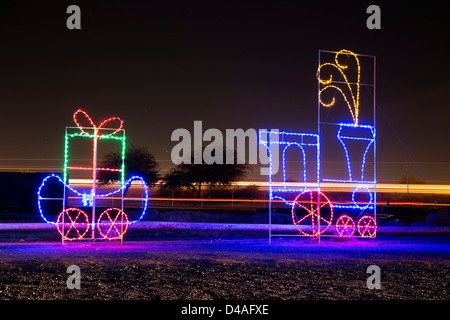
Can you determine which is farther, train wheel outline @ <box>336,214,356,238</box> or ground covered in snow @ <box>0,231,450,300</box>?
train wheel outline @ <box>336,214,356,238</box>

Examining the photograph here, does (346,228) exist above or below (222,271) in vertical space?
above

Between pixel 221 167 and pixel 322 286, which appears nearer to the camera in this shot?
pixel 322 286

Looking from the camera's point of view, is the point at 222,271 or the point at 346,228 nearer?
the point at 222,271

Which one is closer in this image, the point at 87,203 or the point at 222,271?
the point at 222,271

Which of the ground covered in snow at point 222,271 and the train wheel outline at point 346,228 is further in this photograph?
the train wheel outline at point 346,228

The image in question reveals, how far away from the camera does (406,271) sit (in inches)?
337

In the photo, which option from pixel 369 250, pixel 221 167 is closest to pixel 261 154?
pixel 221 167

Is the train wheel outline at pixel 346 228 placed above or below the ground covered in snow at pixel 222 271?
above

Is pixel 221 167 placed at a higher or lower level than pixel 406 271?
higher

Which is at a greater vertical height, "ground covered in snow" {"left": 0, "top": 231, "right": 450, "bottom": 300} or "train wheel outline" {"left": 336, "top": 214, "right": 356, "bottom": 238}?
"train wheel outline" {"left": 336, "top": 214, "right": 356, "bottom": 238}
